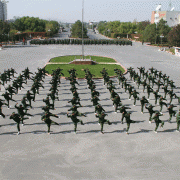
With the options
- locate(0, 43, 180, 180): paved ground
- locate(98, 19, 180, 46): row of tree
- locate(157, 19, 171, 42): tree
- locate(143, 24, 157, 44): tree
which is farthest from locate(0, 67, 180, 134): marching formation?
locate(157, 19, 171, 42): tree

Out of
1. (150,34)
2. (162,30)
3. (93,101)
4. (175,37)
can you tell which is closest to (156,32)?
(162,30)

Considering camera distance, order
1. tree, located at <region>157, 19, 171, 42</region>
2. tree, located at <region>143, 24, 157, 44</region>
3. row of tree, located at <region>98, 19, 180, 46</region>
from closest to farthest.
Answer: row of tree, located at <region>98, 19, 180, 46</region>
tree, located at <region>157, 19, 171, 42</region>
tree, located at <region>143, 24, 157, 44</region>

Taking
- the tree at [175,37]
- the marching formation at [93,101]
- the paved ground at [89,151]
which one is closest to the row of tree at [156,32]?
the tree at [175,37]

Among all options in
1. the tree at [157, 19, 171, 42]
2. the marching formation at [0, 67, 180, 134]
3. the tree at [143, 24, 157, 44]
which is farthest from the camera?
the tree at [143, 24, 157, 44]

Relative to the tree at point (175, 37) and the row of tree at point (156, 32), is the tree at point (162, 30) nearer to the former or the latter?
the row of tree at point (156, 32)

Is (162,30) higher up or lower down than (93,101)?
higher up

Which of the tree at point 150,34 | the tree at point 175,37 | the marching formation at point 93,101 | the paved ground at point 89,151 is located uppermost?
the tree at point 150,34

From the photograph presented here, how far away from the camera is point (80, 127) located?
39.1 feet

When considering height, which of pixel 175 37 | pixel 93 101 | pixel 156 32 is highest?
pixel 156 32

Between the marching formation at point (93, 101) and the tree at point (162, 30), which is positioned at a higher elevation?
the tree at point (162, 30)

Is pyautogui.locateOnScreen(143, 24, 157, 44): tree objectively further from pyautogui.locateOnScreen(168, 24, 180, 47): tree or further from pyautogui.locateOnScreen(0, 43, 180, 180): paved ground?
pyautogui.locateOnScreen(0, 43, 180, 180): paved ground

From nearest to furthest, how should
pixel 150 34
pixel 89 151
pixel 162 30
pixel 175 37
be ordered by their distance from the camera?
pixel 89 151 < pixel 175 37 < pixel 162 30 < pixel 150 34

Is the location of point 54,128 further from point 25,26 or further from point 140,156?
point 25,26

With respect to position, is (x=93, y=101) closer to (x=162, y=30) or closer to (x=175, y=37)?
Result: (x=175, y=37)
